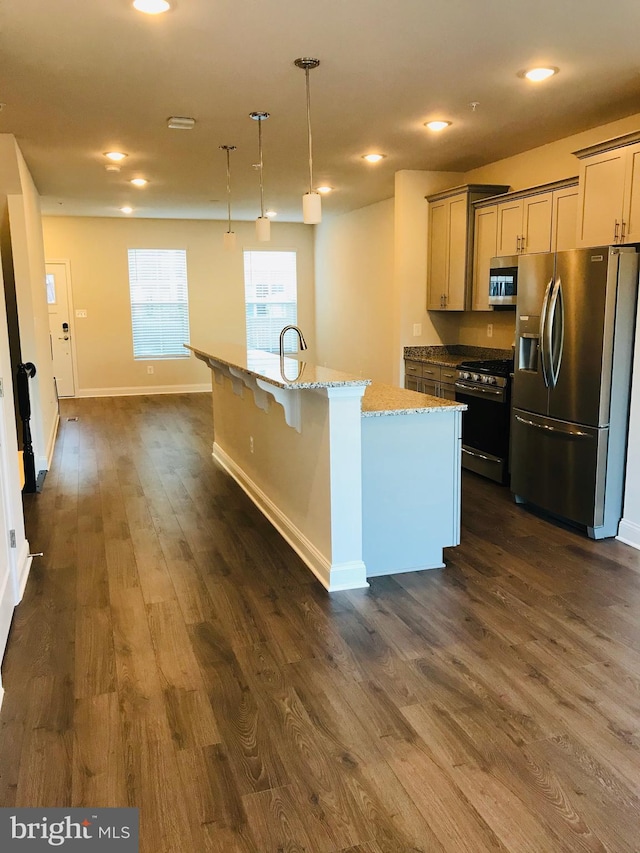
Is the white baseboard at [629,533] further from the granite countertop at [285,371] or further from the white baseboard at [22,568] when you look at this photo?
the white baseboard at [22,568]

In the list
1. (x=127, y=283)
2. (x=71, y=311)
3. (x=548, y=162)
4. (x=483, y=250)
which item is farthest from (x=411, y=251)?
(x=71, y=311)

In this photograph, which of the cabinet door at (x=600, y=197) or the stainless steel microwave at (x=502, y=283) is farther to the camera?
the stainless steel microwave at (x=502, y=283)

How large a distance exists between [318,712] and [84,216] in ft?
29.7

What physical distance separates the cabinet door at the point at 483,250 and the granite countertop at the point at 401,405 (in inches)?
91.7

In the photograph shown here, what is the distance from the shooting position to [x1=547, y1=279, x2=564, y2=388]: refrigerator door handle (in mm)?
4086

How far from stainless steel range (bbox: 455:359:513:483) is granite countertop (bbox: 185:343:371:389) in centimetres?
170

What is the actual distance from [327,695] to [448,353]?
4.79m

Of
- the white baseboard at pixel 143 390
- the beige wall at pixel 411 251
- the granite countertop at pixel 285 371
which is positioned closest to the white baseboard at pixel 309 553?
the granite countertop at pixel 285 371

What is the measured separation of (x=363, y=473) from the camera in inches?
135

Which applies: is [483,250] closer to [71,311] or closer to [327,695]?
[327,695]

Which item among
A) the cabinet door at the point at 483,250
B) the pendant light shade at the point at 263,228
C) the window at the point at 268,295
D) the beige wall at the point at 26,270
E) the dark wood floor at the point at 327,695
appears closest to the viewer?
the dark wood floor at the point at 327,695

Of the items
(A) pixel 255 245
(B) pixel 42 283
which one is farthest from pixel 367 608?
(A) pixel 255 245

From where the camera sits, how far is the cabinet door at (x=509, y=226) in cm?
530

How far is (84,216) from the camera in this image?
31.8ft
